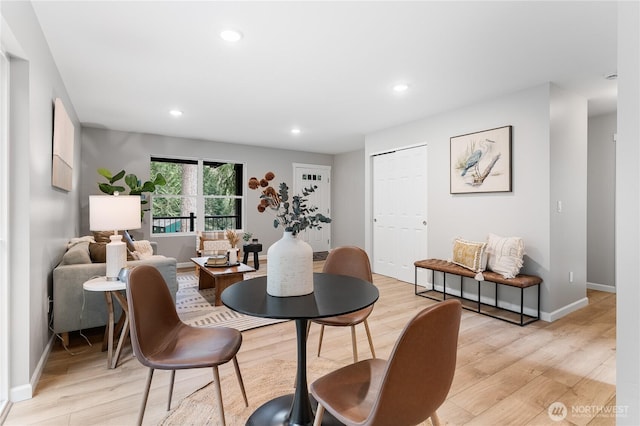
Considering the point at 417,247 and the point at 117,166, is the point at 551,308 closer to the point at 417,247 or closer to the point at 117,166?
the point at 417,247

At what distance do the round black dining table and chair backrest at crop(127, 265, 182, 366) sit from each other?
40cm

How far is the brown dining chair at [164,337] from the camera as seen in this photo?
4.79 feet

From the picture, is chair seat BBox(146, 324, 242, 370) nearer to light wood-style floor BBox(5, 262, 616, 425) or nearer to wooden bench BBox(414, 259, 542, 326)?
light wood-style floor BBox(5, 262, 616, 425)

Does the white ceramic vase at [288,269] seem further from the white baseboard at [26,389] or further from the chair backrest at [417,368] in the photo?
the white baseboard at [26,389]

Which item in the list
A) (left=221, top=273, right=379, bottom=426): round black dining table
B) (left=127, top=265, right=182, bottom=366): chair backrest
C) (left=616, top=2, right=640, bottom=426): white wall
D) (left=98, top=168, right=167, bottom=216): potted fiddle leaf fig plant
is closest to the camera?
(left=616, top=2, right=640, bottom=426): white wall

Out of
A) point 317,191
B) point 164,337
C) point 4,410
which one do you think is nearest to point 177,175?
point 317,191

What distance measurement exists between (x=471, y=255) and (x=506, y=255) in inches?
13.3

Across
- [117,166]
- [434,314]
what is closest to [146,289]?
[434,314]

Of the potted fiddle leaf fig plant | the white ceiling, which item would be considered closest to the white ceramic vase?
the white ceiling

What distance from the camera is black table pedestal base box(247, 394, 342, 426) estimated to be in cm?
164

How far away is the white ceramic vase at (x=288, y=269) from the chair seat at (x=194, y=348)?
1.20 ft

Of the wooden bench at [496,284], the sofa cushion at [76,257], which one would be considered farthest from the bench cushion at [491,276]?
the sofa cushion at [76,257]

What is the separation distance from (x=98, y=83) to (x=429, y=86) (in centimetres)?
345

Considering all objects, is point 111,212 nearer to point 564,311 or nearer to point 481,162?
point 481,162
